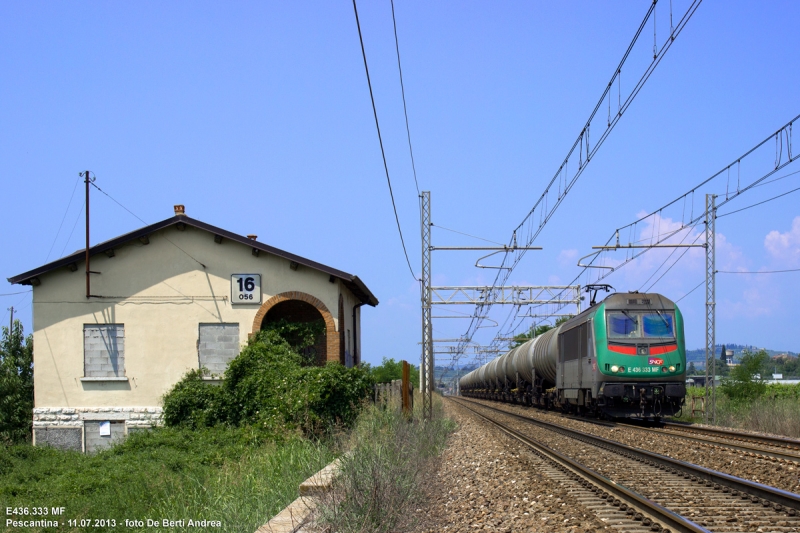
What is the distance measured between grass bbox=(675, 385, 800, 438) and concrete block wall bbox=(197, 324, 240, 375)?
13727 millimetres

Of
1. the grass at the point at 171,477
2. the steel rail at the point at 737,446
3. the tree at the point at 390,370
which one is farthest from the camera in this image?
the tree at the point at 390,370

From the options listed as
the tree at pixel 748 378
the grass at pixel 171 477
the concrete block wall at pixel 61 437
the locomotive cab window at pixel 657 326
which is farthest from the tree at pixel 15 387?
the tree at pixel 748 378

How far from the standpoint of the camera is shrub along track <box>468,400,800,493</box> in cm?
994

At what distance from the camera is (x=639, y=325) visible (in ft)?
65.7

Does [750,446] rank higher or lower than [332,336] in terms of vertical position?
lower

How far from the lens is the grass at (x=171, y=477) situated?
10125 mm

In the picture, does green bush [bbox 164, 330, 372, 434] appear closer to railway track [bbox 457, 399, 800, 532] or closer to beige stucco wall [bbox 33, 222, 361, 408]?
beige stucco wall [bbox 33, 222, 361, 408]

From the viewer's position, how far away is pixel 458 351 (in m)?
75.8

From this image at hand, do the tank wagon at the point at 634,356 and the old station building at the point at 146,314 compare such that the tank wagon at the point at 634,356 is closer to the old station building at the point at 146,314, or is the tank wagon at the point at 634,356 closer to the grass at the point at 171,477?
the old station building at the point at 146,314

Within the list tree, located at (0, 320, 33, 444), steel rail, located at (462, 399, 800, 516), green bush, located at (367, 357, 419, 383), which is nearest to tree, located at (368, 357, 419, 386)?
green bush, located at (367, 357, 419, 383)

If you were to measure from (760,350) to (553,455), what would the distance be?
1807 cm

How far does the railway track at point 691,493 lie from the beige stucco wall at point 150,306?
10934mm

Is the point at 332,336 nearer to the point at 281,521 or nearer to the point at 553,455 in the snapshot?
the point at 553,455

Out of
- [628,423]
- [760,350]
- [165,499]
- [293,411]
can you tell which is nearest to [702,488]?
[165,499]
